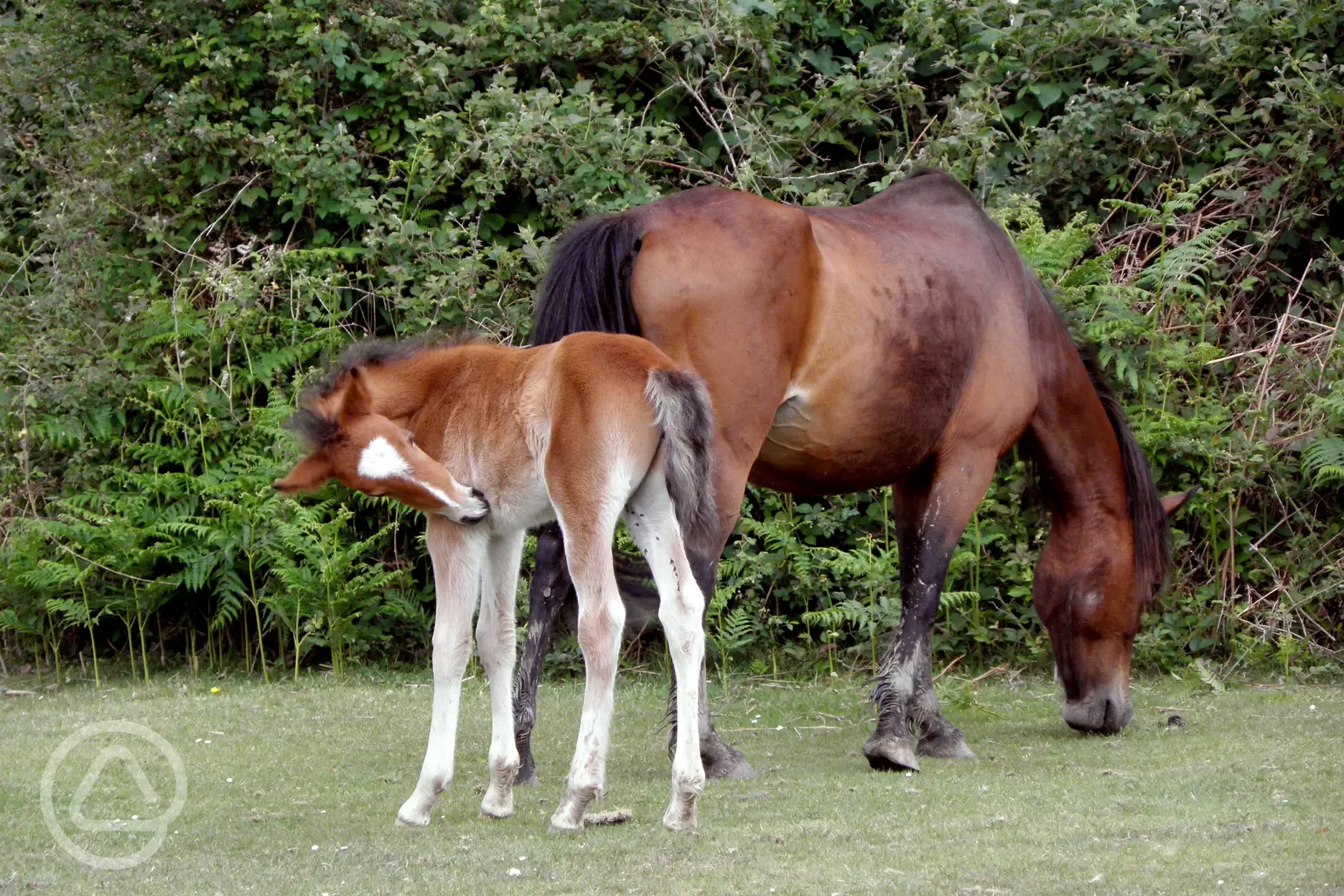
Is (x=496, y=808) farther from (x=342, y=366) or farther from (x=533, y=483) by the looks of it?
(x=342, y=366)

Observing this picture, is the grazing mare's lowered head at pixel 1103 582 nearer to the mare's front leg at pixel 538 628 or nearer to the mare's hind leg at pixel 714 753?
the mare's hind leg at pixel 714 753

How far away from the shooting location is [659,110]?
11.0m

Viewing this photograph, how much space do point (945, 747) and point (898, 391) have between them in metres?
1.60

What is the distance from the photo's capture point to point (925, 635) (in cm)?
659

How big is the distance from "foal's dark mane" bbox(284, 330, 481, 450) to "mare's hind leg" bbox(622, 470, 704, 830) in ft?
3.29

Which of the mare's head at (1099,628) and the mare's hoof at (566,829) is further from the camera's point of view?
the mare's head at (1099,628)

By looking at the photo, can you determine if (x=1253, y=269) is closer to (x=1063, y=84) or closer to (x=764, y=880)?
(x=1063, y=84)

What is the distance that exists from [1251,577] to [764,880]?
18.6 feet

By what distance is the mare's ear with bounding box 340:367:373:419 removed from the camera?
5027 mm

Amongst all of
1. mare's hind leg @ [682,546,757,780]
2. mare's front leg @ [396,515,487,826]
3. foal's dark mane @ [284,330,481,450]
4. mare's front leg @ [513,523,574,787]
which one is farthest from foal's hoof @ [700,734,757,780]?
foal's dark mane @ [284,330,481,450]

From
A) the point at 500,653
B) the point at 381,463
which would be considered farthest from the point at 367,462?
the point at 500,653

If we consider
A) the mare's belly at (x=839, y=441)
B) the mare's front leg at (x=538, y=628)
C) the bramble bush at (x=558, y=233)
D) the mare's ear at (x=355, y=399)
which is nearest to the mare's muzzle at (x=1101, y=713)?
the mare's belly at (x=839, y=441)

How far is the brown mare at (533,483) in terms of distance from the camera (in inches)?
191

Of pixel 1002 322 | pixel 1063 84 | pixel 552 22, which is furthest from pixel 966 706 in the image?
pixel 552 22
